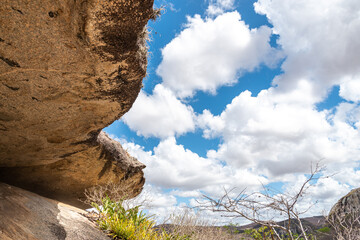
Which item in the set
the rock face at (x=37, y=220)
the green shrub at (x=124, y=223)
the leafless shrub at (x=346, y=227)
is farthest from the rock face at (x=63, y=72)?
the leafless shrub at (x=346, y=227)

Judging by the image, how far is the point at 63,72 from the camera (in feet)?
12.2

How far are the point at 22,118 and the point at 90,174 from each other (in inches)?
167

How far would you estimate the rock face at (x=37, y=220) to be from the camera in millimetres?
4668

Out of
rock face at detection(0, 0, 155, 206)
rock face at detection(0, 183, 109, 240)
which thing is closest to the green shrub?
rock face at detection(0, 183, 109, 240)

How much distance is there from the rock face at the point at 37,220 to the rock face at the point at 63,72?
1.09m

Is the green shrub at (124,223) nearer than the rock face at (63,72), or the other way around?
the rock face at (63,72)

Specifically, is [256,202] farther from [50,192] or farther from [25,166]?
[50,192]

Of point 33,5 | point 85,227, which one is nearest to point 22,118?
point 33,5

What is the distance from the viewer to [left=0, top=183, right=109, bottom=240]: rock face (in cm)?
467

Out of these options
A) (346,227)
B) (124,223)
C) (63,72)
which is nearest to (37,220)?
(124,223)

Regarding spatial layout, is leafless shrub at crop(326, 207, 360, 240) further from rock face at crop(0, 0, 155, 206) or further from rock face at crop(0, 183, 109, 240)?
rock face at crop(0, 183, 109, 240)

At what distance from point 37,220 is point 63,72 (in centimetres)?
345

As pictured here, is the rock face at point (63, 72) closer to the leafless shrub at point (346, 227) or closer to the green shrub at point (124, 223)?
the green shrub at point (124, 223)

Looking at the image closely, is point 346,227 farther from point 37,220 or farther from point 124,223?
point 37,220
